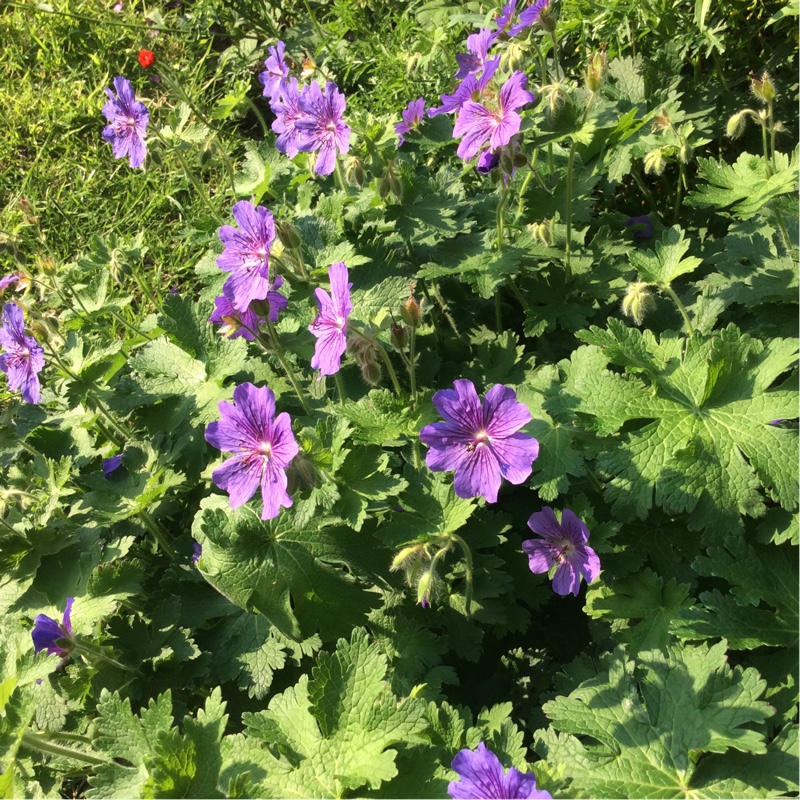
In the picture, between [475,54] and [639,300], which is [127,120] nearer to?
[475,54]

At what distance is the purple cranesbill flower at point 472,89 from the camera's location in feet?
7.31

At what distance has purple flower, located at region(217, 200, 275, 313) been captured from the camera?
6.97 ft

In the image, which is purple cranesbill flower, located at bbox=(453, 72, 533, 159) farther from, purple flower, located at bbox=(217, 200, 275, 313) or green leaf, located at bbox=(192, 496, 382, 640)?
green leaf, located at bbox=(192, 496, 382, 640)

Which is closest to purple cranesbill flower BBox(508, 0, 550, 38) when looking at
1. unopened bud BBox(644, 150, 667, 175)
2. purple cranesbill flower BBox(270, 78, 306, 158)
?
unopened bud BBox(644, 150, 667, 175)

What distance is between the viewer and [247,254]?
2.22 metres

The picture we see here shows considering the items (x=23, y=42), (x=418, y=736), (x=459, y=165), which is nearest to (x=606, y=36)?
(x=459, y=165)

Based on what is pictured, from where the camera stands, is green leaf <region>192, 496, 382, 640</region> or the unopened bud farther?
the unopened bud

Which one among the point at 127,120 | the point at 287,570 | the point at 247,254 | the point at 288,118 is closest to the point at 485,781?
the point at 287,570

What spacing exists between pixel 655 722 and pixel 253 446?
1.22 meters

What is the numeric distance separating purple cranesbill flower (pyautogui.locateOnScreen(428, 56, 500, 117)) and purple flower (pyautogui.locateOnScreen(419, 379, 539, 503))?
1.02 m

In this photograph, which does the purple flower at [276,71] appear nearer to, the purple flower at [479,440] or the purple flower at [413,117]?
the purple flower at [413,117]

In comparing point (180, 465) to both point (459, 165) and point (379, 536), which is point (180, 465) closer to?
point (379, 536)

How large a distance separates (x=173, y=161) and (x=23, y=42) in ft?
6.06

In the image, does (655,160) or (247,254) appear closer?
(247,254)
